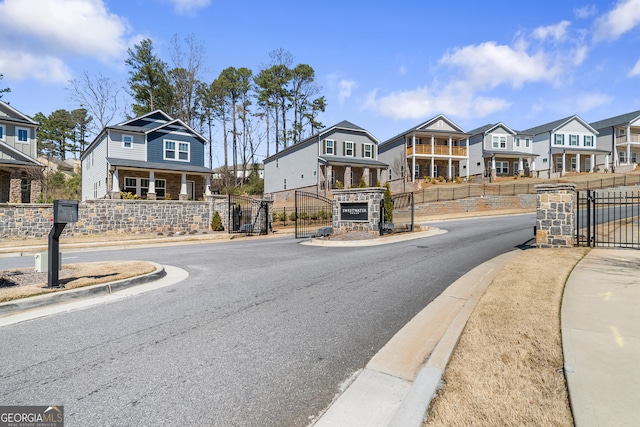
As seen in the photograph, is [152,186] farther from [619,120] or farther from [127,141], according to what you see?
[619,120]

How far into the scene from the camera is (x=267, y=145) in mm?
58062

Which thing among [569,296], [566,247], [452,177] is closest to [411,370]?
[569,296]

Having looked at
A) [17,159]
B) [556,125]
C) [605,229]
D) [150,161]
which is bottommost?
[605,229]

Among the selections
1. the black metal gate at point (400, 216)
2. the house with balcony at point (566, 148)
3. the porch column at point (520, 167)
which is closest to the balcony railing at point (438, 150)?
the porch column at point (520, 167)

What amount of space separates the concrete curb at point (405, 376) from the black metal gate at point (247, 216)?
17.6 m

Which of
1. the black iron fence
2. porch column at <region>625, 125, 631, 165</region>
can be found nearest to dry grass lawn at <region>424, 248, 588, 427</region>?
the black iron fence

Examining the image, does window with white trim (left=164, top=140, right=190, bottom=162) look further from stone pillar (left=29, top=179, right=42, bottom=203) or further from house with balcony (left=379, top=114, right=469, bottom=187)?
house with balcony (left=379, top=114, right=469, bottom=187)

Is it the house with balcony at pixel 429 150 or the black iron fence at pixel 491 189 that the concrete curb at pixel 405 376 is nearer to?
the black iron fence at pixel 491 189

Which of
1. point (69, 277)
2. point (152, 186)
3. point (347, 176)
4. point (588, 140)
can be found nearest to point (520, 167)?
point (588, 140)

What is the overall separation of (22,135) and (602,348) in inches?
1566

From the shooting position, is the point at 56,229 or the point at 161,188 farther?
the point at 161,188

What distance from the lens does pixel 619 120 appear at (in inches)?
1993

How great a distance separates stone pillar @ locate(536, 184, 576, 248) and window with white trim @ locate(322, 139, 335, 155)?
28.1m

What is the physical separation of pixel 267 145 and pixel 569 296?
181 feet
